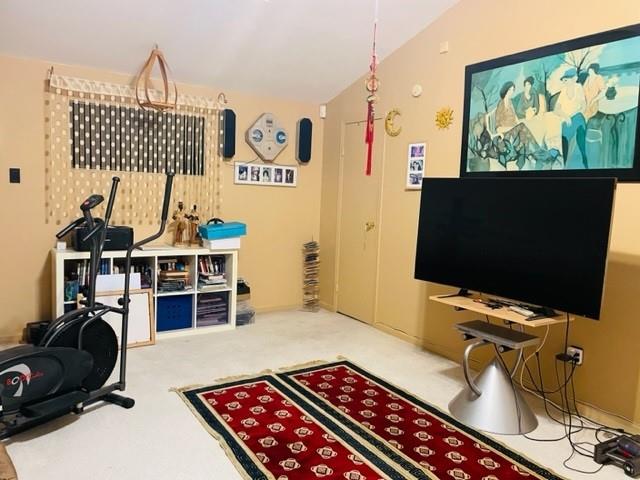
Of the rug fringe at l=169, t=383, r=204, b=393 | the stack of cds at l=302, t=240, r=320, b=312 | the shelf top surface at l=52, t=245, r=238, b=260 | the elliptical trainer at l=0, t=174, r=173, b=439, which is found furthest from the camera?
the stack of cds at l=302, t=240, r=320, b=312

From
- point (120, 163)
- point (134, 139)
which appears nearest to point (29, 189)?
point (120, 163)

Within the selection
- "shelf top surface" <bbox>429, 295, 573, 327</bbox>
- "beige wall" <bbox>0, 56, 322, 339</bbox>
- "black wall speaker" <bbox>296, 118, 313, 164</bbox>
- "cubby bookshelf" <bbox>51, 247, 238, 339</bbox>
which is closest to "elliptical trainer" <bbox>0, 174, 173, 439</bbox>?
"cubby bookshelf" <bbox>51, 247, 238, 339</bbox>

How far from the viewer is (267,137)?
4832 mm

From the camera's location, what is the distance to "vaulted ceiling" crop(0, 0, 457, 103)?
344 cm

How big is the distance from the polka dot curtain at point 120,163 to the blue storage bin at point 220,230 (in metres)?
0.33

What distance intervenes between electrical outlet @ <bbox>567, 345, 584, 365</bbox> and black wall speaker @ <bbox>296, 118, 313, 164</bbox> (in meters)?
3.18

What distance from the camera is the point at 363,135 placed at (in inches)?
187

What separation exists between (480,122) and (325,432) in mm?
2433

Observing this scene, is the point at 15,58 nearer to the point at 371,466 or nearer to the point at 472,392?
the point at 371,466

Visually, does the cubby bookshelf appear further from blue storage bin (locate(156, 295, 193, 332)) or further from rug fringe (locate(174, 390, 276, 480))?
rug fringe (locate(174, 390, 276, 480))

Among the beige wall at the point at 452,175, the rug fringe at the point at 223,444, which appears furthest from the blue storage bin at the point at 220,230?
the rug fringe at the point at 223,444

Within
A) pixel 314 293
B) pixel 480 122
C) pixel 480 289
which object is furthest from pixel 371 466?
pixel 314 293

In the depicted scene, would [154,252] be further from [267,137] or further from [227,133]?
[267,137]

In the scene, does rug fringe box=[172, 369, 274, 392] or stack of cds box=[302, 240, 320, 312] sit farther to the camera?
stack of cds box=[302, 240, 320, 312]
